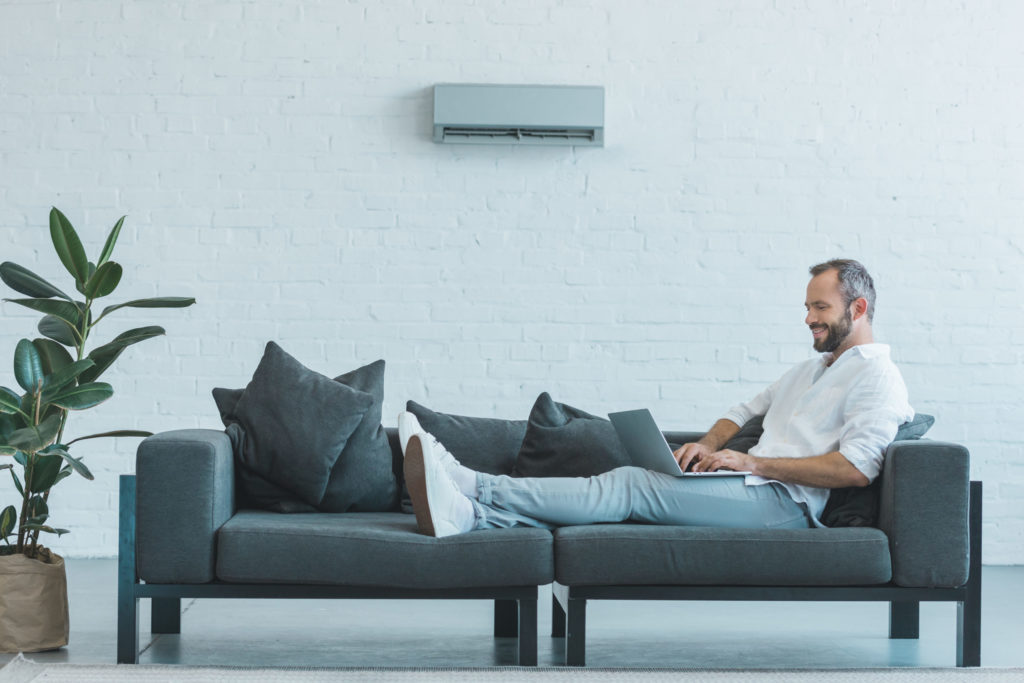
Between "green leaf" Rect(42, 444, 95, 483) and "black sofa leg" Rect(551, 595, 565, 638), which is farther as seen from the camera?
"black sofa leg" Rect(551, 595, 565, 638)

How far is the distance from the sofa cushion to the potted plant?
34 centimetres

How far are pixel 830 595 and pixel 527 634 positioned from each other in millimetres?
779

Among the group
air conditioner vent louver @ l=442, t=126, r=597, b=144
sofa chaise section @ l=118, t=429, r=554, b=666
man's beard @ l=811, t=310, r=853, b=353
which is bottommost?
sofa chaise section @ l=118, t=429, r=554, b=666

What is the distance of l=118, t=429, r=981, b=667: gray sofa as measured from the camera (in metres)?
2.68

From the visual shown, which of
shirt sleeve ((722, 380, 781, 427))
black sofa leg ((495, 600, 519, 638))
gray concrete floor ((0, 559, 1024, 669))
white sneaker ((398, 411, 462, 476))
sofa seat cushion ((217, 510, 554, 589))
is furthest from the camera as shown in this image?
shirt sleeve ((722, 380, 781, 427))

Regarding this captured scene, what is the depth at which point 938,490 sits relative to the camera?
275 centimetres

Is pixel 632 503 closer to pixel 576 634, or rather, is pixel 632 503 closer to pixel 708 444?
pixel 576 634

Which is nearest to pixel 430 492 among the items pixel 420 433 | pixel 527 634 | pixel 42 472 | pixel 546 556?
pixel 420 433

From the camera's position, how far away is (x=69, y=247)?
306cm

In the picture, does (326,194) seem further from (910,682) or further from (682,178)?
(910,682)

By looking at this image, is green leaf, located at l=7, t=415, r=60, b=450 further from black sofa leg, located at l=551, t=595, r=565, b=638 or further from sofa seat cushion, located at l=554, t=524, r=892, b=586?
black sofa leg, located at l=551, t=595, r=565, b=638

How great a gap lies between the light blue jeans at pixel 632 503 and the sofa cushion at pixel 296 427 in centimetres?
51

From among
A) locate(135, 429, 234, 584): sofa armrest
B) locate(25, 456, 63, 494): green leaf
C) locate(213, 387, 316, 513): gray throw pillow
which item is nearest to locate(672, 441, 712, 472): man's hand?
locate(213, 387, 316, 513): gray throw pillow

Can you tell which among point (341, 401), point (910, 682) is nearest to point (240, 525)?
point (341, 401)
